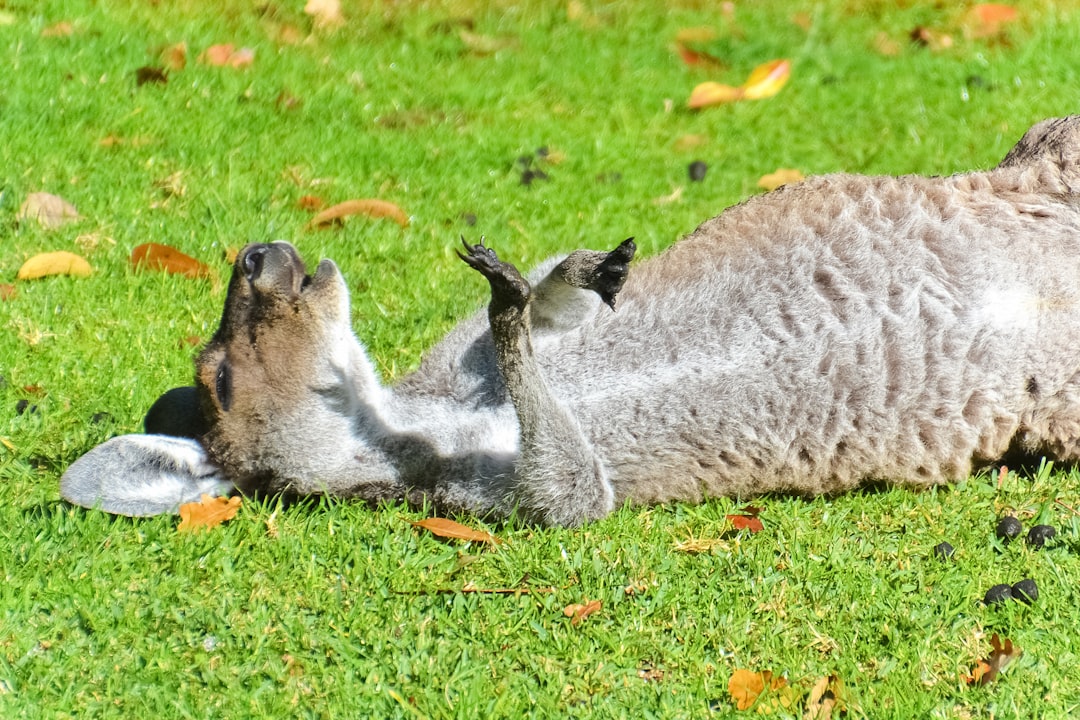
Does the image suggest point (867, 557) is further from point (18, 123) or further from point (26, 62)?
point (26, 62)

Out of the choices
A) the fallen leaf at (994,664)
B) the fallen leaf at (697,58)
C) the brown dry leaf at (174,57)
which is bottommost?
the fallen leaf at (994,664)

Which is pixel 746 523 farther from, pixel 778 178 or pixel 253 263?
pixel 778 178

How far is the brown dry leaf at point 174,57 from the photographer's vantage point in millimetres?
7164

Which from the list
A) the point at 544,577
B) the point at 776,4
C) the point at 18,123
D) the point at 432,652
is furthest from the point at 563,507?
the point at 776,4

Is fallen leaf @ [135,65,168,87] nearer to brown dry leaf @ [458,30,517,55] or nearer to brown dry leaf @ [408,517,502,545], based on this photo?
brown dry leaf @ [458,30,517,55]

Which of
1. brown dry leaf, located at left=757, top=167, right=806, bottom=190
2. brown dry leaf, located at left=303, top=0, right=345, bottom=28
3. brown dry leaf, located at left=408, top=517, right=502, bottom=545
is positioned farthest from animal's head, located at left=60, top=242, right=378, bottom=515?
brown dry leaf, located at left=303, top=0, right=345, bottom=28

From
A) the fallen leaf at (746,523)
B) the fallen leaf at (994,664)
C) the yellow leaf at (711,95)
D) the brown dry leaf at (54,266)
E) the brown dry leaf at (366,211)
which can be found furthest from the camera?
the yellow leaf at (711,95)

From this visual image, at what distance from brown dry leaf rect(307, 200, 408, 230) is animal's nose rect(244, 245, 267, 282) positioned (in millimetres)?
1894

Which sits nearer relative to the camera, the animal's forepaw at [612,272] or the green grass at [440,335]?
the green grass at [440,335]

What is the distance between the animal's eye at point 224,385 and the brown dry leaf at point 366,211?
1.96m

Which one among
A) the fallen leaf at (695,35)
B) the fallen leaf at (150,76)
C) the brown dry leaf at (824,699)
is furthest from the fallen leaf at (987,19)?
the brown dry leaf at (824,699)

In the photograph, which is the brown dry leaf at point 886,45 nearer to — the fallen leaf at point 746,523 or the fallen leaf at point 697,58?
the fallen leaf at point 697,58

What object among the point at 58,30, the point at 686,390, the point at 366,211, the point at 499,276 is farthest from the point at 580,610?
the point at 58,30

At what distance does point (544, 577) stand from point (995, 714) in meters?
1.33
